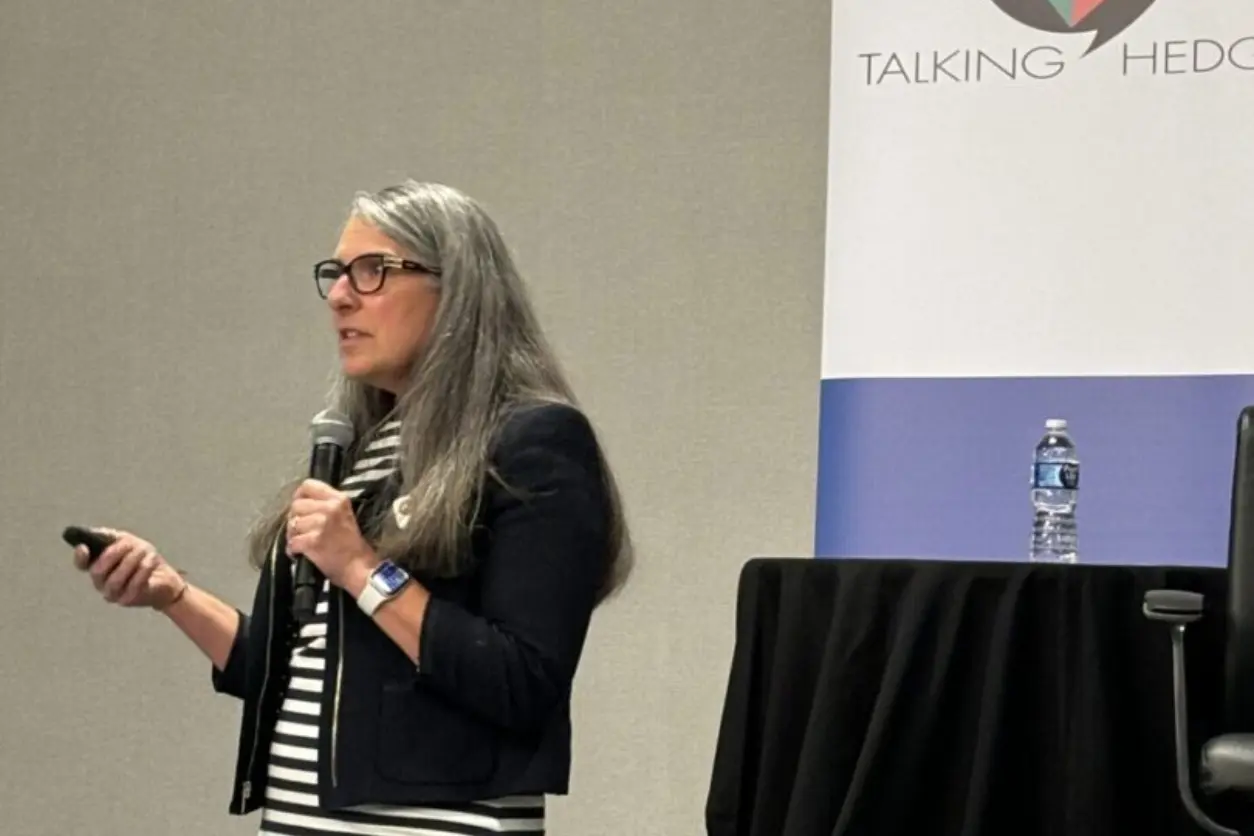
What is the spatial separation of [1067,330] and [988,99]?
0.46 m

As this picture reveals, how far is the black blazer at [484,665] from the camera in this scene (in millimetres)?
1696

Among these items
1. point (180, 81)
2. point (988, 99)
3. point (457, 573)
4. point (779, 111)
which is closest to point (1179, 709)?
point (457, 573)

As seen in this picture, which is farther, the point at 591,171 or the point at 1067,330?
the point at 591,171

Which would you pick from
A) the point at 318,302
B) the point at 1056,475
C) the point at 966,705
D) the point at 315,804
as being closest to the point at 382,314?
the point at 315,804

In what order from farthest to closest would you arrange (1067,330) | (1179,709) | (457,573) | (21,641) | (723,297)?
1. (21,641)
2. (723,297)
3. (1067,330)
4. (1179,709)
5. (457,573)

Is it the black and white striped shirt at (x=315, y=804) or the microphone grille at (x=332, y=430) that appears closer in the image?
the black and white striped shirt at (x=315, y=804)

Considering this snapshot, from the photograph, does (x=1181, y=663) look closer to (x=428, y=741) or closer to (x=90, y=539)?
(x=428, y=741)

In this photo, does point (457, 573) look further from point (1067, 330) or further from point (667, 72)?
point (667, 72)

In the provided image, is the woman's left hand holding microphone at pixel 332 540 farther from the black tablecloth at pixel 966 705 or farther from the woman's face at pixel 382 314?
the black tablecloth at pixel 966 705

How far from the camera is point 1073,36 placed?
3.11m

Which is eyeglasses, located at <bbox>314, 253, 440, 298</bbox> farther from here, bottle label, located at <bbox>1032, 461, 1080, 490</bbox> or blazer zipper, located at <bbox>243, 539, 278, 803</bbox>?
bottle label, located at <bbox>1032, 461, 1080, 490</bbox>

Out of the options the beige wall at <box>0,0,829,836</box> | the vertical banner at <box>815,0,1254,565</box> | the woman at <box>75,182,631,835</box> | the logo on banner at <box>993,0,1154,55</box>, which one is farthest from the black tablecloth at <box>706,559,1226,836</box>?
the logo on banner at <box>993,0,1154,55</box>

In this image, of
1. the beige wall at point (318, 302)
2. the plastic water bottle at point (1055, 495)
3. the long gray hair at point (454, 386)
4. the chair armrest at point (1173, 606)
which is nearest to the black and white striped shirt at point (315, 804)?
the long gray hair at point (454, 386)

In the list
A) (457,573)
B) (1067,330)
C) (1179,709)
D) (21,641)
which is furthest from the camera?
(21,641)
